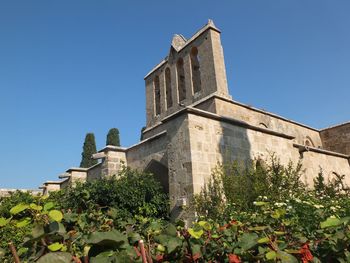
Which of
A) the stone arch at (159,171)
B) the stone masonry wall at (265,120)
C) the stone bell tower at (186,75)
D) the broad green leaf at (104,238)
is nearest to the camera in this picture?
the broad green leaf at (104,238)

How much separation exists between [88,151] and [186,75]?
21161 mm

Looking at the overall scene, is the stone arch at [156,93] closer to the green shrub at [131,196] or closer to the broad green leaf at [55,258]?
the green shrub at [131,196]

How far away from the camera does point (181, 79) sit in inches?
627

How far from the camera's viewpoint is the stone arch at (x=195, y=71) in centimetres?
1460

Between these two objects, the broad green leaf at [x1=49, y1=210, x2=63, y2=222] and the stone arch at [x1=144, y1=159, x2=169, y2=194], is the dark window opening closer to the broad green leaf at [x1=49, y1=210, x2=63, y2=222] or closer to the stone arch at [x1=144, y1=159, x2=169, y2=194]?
the stone arch at [x1=144, y1=159, x2=169, y2=194]

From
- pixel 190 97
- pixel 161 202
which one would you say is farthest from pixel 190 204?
pixel 190 97

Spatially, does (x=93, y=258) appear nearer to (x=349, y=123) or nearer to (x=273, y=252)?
(x=273, y=252)

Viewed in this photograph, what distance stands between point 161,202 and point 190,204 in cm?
146

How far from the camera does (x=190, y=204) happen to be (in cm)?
736

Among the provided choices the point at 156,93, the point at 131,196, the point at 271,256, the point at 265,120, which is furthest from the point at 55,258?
the point at 156,93

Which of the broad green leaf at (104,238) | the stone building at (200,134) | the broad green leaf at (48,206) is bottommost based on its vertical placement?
the broad green leaf at (104,238)

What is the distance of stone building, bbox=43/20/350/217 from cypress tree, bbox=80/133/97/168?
15.4 meters

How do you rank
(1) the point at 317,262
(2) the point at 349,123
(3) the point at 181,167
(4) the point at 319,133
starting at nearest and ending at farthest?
(1) the point at 317,262 → (3) the point at 181,167 → (2) the point at 349,123 → (4) the point at 319,133

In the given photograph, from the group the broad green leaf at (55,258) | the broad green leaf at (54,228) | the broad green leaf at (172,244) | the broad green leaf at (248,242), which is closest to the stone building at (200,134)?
the broad green leaf at (248,242)
